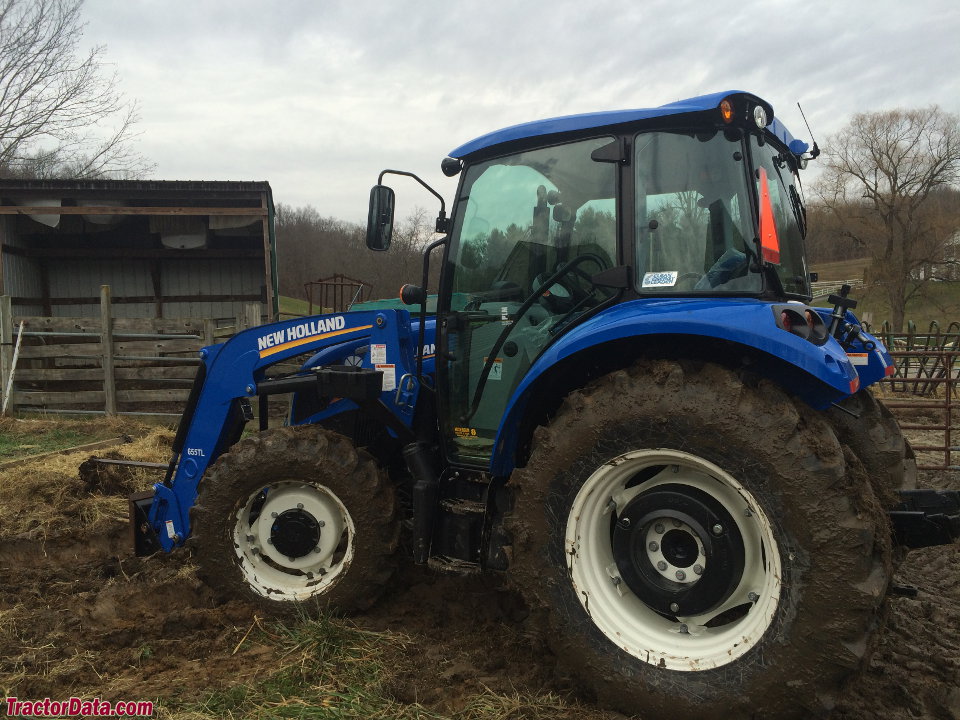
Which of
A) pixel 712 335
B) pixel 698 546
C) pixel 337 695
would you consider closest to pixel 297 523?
pixel 337 695

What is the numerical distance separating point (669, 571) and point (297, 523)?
1.82 metres

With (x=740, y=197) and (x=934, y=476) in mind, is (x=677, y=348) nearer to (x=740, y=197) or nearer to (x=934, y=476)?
(x=740, y=197)

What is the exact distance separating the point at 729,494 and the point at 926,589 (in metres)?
2.27

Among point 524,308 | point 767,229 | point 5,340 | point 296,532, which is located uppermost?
point 767,229

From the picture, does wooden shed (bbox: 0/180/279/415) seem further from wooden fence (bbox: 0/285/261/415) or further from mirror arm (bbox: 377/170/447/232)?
mirror arm (bbox: 377/170/447/232)

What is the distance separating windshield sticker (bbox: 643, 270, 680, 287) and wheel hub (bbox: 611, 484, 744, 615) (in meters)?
0.79

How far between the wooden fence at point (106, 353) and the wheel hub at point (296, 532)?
6.52 meters

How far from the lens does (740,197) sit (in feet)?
9.21

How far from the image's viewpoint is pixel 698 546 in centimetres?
259

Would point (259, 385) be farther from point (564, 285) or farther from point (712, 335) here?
point (712, 335)

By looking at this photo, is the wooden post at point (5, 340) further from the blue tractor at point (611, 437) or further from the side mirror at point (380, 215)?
the side mirror at point (380, 215)

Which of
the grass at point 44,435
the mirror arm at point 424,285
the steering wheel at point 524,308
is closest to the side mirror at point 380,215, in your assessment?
the mirror arm at point 424,285

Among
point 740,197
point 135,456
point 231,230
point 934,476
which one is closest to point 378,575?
point 740,197

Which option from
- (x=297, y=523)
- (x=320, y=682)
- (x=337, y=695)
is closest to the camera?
(x=337, y=695)
